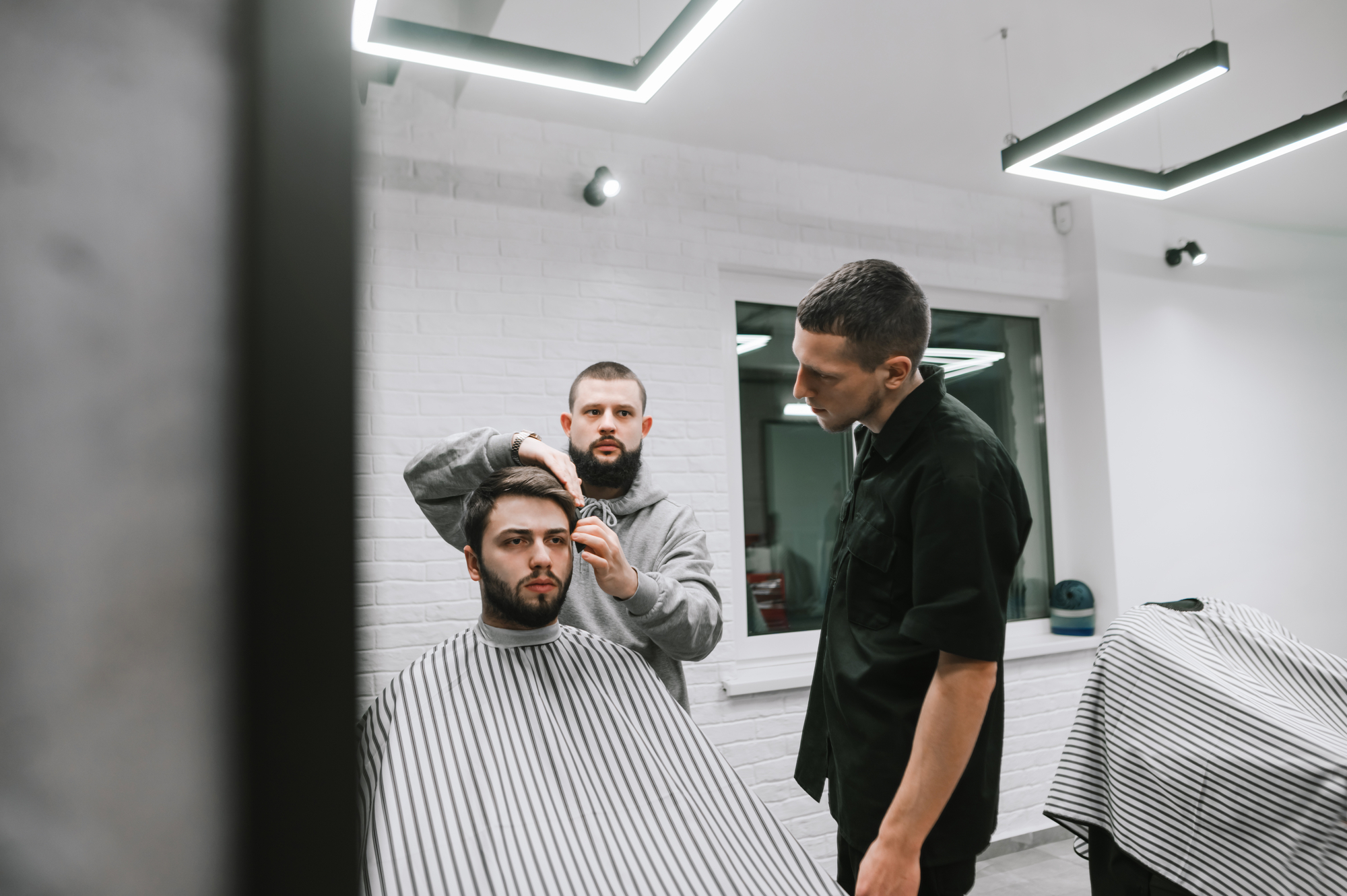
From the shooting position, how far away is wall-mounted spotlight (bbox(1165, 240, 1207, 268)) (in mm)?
4746

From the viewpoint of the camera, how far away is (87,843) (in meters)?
0.16

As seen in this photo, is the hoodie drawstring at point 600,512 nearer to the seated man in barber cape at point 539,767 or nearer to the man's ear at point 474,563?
the seated man in barber cape at point 539,767

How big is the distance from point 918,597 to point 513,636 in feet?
3.16

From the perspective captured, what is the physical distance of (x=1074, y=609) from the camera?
4535 millimetres

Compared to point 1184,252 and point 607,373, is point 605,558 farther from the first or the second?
point 1184,252

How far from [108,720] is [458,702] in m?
1.69

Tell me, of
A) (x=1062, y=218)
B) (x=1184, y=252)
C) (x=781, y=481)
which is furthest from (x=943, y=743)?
(x=1184, y=252)

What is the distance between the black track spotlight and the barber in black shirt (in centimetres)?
201

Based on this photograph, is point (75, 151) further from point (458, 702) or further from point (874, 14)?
point (874, 14)

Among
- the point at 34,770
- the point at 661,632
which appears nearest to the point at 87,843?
the point at 34,770

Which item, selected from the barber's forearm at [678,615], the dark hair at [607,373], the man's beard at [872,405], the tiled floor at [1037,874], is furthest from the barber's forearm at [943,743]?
the tiled floor at [1037,874]

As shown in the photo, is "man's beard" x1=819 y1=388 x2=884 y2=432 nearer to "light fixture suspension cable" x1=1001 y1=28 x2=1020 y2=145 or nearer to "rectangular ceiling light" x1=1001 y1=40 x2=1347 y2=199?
"rectangular ceiling light" x1=1001 y1=40 x2=1347 y2=199

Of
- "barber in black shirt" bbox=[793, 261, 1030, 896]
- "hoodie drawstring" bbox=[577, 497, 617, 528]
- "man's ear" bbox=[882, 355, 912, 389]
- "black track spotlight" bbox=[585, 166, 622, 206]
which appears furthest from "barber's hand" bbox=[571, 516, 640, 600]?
"black track spotlight" bbox=[585, 166, 622, 206]

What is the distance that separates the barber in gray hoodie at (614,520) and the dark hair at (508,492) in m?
0.03
